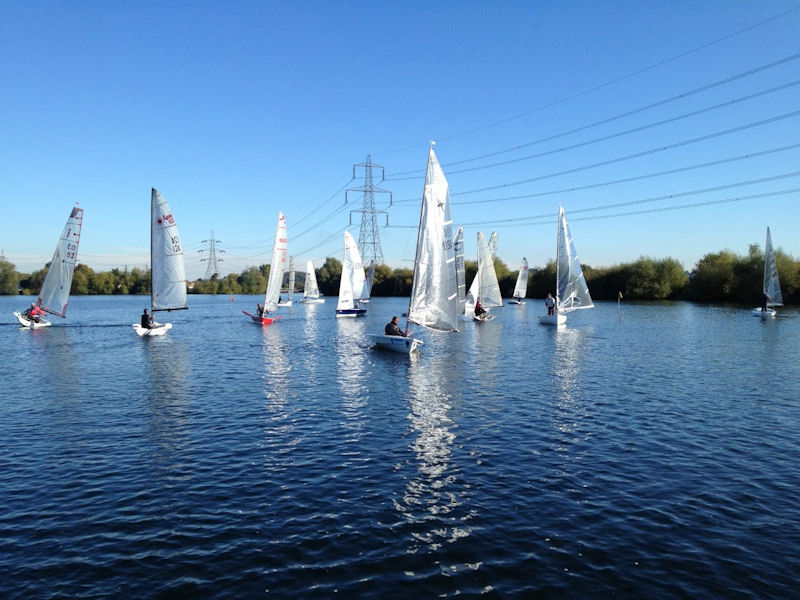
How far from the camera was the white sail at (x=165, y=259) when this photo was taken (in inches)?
1950

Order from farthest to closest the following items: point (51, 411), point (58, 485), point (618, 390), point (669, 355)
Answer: point (669, 355) < point (618, 390) < point (51, 411) < point (58, 485)

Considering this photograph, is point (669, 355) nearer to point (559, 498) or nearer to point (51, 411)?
point (559, 498)

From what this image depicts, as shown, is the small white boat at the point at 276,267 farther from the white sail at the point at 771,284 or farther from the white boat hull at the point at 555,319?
the white sail at the point at 771,284

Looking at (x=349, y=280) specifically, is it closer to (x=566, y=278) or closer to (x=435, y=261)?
(x=566, y=278)

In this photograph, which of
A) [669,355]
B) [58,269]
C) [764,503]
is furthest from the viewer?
[58,269]

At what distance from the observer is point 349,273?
82438mm

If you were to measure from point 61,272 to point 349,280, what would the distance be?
1505 inches

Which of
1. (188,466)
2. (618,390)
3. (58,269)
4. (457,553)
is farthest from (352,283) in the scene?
(457,553)

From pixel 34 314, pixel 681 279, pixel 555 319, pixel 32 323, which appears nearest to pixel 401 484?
pixel 555 319

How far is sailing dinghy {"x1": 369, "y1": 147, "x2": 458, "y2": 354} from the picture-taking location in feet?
114

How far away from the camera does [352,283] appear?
84.1 meters

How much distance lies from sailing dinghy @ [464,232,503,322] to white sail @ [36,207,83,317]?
46.7 meters

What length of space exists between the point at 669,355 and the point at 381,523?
3294 centimetres

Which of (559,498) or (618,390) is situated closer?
(559,498)
